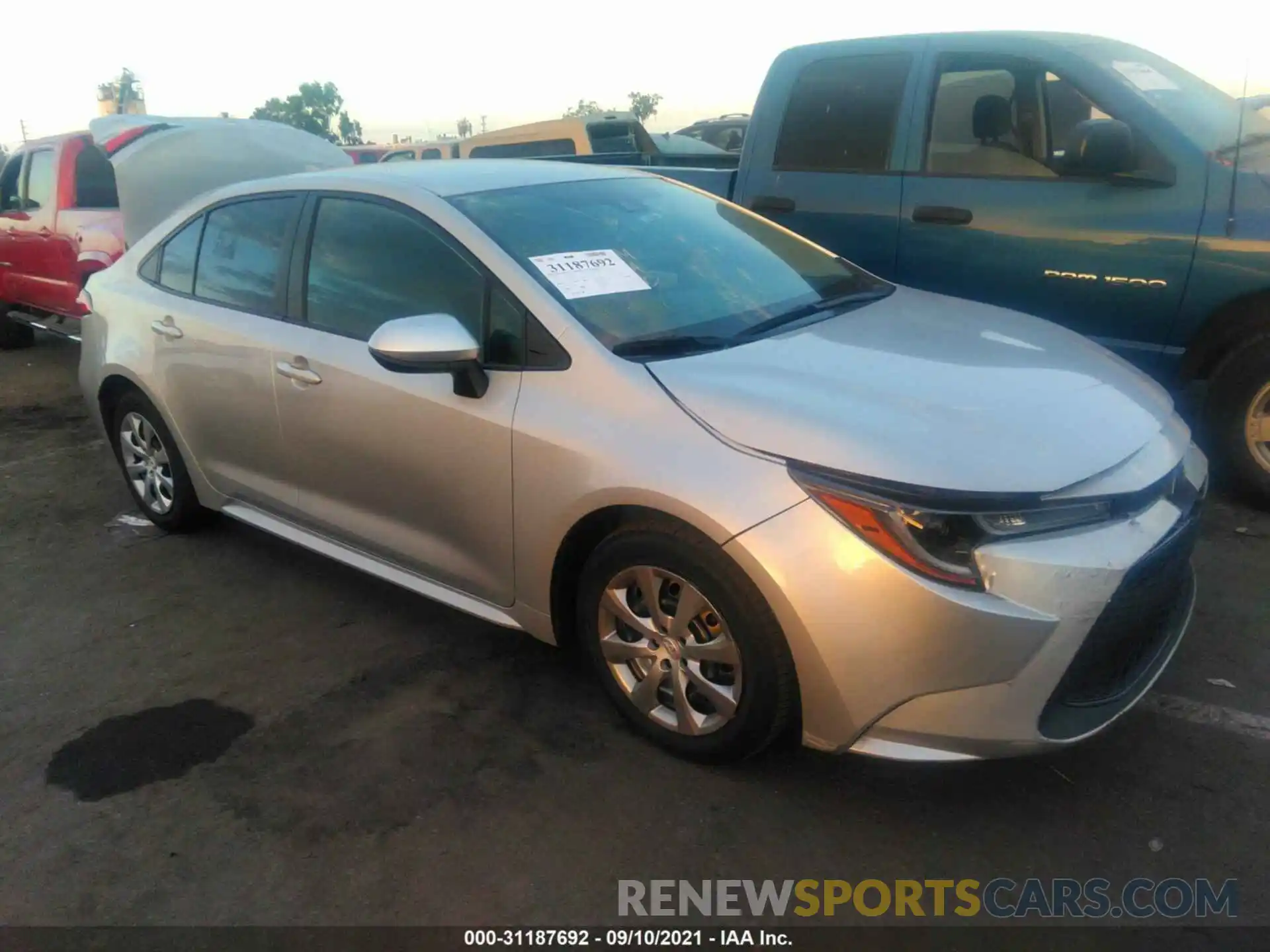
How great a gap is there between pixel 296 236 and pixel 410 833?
219cm

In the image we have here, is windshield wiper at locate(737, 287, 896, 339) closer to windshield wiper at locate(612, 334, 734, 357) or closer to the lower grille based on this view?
windshield wiper at locate(612, 334, 734, 357)

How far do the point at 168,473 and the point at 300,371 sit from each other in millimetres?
1413

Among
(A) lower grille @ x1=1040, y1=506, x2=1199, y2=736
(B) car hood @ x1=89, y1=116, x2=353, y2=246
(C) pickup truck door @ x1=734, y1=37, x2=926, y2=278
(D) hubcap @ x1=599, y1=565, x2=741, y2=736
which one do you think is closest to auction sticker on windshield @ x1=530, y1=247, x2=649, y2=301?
(D) hubcap @ x1=599, y1=565, x2=741, y2=736

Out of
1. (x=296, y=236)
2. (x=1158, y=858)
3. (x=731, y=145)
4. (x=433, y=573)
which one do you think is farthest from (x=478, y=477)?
(x=731, y=145)

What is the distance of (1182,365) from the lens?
447 centimetres

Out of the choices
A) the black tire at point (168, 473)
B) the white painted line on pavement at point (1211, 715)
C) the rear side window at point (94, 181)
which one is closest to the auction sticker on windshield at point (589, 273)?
the white painted line on pavement at point (1211, 715)

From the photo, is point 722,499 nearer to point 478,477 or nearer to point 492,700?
point 478,477

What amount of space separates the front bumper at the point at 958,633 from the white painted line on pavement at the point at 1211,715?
2.18 feet

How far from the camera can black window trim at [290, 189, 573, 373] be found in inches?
118

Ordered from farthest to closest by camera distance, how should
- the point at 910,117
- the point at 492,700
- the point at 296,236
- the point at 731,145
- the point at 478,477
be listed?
the point at 731,145 < the point at 910,117 < the point at 296,236 < the point at 492,700 < the point at 478,477

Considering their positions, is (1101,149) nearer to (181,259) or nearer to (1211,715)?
(1211,715)

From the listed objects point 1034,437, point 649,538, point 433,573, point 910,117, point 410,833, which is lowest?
point 410,833

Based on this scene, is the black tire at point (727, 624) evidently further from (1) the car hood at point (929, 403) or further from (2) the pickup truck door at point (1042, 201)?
(2) the pickup truck door at point (1042, 201)

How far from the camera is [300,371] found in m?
3.56
